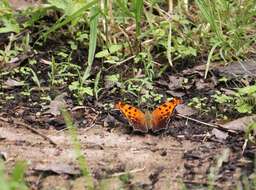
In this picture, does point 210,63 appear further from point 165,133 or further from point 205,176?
point 205,176

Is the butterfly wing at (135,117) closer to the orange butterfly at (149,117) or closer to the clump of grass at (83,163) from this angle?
the orange butterfly at (149,117)

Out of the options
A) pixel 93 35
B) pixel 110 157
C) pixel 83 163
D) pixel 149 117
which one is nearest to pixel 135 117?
pixel 149 117

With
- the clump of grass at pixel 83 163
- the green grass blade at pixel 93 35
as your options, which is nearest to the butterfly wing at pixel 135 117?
the clump of grass at pixel 83 163

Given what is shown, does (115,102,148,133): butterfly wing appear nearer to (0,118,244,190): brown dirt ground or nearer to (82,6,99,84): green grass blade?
(0,118,244,190): brown dirt ground

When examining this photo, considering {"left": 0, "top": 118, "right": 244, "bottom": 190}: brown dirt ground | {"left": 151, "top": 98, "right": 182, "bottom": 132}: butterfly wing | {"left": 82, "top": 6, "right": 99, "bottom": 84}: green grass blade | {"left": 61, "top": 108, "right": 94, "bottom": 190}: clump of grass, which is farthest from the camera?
{"left": 82, "top": 6, "right": 99, "bottom": 84}: green grass blade

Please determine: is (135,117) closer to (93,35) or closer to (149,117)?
(149,117)

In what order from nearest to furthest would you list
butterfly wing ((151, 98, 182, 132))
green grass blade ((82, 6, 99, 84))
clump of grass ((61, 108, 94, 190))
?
clump of grass ((61, 108, 94, 190)) < butterfly wing ((151, 98, 182, 132)) < green grass blade ((82, 6, 99, 84))

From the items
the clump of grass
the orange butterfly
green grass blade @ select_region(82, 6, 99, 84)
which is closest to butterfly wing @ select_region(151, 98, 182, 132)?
the orange butterfly
